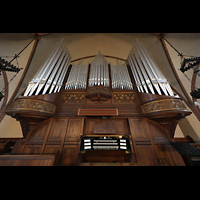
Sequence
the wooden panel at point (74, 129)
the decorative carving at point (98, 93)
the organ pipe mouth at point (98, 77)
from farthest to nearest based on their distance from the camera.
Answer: the decorative carving at point (98, 93), the organ pipe mouth at point (98, 77), the wooden panel at point (74, 129)

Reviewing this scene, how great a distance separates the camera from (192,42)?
491 centimetres

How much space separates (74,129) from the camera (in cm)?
400

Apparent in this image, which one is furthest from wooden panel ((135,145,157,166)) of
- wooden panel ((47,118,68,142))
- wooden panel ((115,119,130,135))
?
wooden panel ((47,118,68,142))

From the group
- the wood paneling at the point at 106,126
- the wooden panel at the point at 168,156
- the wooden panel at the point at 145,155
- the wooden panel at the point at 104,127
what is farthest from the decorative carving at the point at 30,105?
the wooden panel at the point at 168,156

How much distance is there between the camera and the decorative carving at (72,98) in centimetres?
472

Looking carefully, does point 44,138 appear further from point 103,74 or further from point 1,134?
point 103,74

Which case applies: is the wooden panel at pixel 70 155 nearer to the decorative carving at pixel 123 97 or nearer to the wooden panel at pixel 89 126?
the wooden panel at pixel 89 126

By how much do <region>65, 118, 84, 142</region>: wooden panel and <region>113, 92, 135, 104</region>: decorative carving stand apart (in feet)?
6.58

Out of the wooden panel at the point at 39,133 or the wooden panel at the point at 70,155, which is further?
the wooden panel at the point at 39,133

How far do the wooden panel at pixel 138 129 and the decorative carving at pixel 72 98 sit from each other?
260 centimetres

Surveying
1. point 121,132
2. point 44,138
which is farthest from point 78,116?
point 121,132

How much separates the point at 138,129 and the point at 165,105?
56.6 inches

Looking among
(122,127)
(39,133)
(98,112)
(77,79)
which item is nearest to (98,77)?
(77,79)
